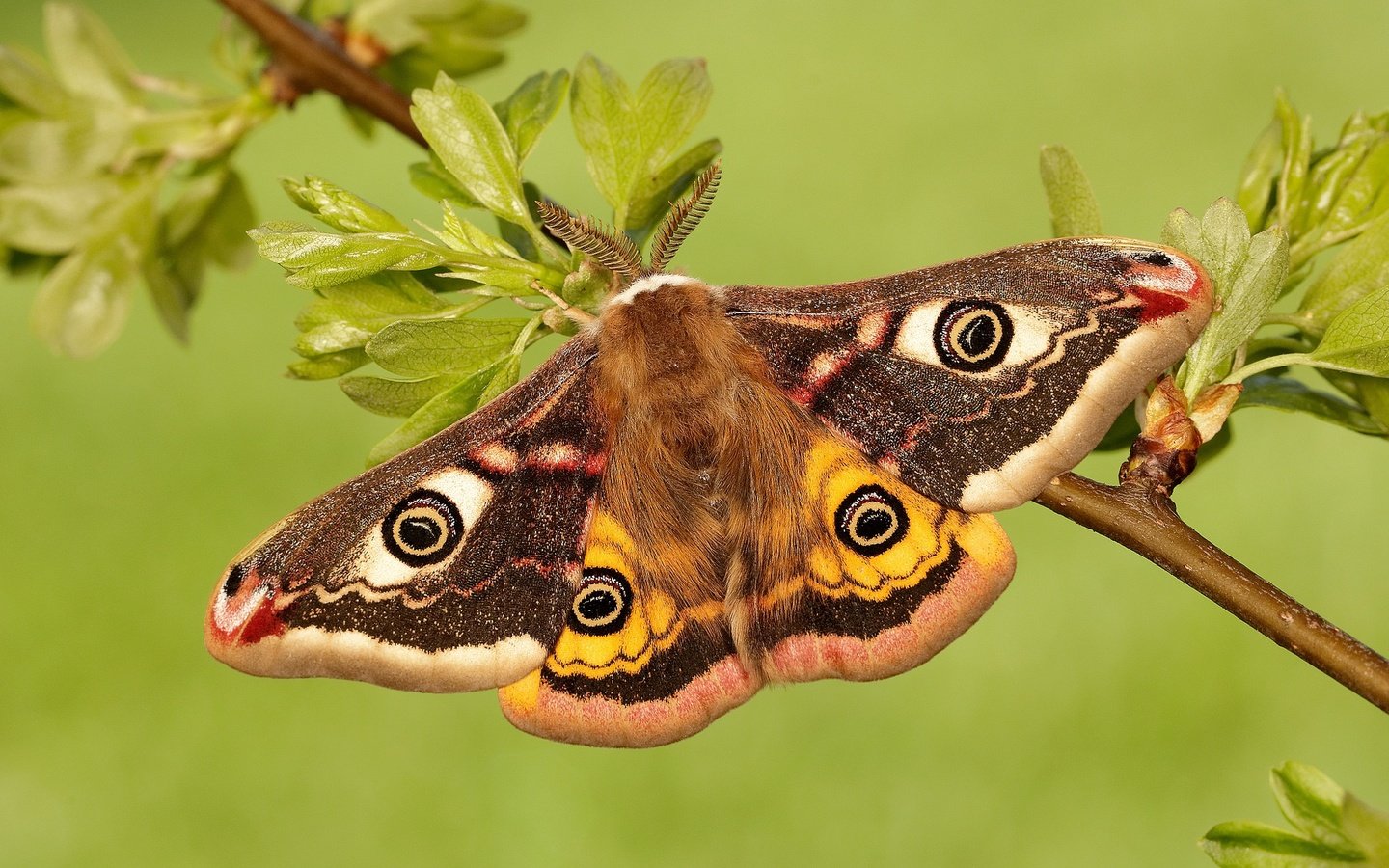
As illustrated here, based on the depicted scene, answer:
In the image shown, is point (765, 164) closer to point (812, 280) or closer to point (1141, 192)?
point (812, 280)

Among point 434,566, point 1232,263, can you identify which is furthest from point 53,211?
point 1232,263

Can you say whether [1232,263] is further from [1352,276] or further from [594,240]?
[594,240]

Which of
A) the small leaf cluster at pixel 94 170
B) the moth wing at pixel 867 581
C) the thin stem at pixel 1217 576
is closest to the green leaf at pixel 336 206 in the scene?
the moth wing at pixel 867 581

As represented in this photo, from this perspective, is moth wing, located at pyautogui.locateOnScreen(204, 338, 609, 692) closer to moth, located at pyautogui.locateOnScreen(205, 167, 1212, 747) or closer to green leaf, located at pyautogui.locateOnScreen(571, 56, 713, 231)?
moth, located at pyautogui.locateOnScreen(205, 167, 1212, 747)

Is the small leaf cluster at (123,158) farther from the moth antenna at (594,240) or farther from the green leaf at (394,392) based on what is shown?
the moth antenna at (594,240)

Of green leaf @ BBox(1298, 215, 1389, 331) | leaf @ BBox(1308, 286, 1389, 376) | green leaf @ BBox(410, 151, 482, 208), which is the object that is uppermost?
green leaf @ BBox(1298, 215, 1389, 331)

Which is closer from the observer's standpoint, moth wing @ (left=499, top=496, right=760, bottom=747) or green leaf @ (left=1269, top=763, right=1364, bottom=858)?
green leaf @ (left=1269, top=763, right=1364, bottom=858)

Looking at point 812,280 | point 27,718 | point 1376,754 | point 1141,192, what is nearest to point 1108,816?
point 1376,754

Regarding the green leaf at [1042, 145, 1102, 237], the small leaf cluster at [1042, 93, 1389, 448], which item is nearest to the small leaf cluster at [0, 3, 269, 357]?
the green leaf at [1042, 145, 1102, 237]
